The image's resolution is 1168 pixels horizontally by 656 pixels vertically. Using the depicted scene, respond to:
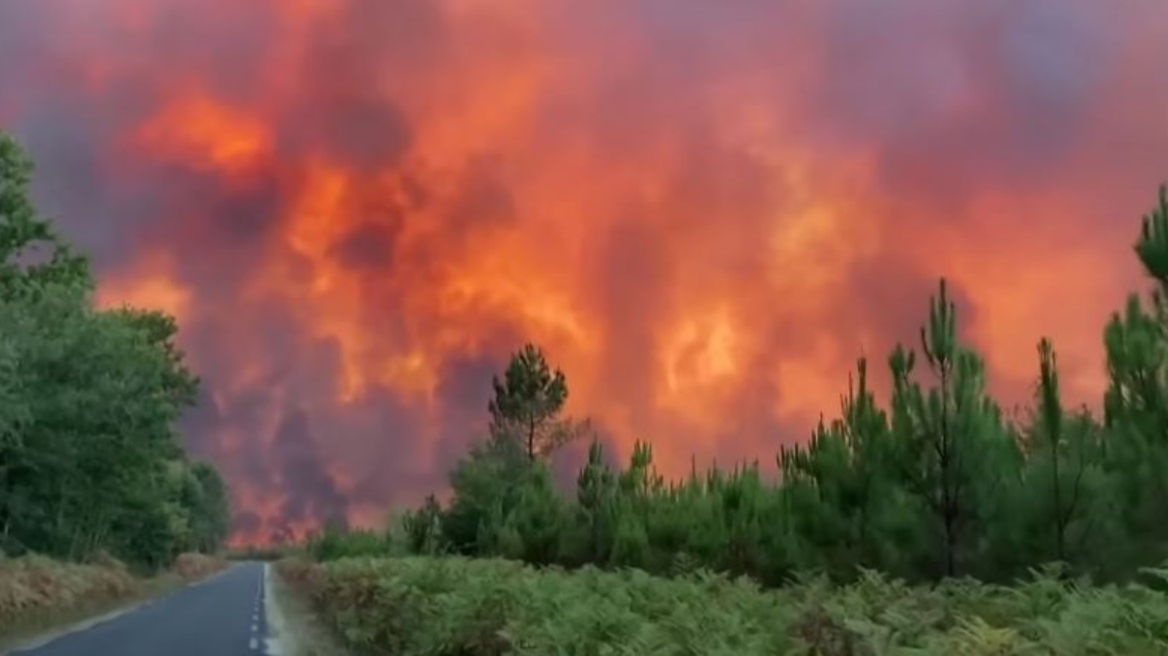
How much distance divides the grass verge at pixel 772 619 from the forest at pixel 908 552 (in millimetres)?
24

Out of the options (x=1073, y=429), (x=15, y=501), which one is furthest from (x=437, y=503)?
(x=1073, y=429)

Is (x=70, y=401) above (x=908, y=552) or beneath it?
above

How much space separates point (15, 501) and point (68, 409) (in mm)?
7433

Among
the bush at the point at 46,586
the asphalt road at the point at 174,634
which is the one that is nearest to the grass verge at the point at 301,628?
the asphalt road at the point at 174,634

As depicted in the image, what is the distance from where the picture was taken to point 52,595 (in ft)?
136

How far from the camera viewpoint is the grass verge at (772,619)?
18.9 ft

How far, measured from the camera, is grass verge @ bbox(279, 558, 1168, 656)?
5746 millimetres

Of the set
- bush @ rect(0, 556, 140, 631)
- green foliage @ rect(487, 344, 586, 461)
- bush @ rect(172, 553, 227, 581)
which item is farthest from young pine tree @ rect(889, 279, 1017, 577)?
bush @ rect(172, 553, 227, 581)

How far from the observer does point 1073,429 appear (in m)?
15.3

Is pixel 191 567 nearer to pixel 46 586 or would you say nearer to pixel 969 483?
pixel 46 586

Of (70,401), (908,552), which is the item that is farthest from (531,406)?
(908,552)

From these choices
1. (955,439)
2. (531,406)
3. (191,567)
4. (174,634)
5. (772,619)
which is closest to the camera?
(772,619)

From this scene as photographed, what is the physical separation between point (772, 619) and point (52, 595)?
121 ft

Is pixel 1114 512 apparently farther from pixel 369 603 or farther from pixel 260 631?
pixel 260 631
